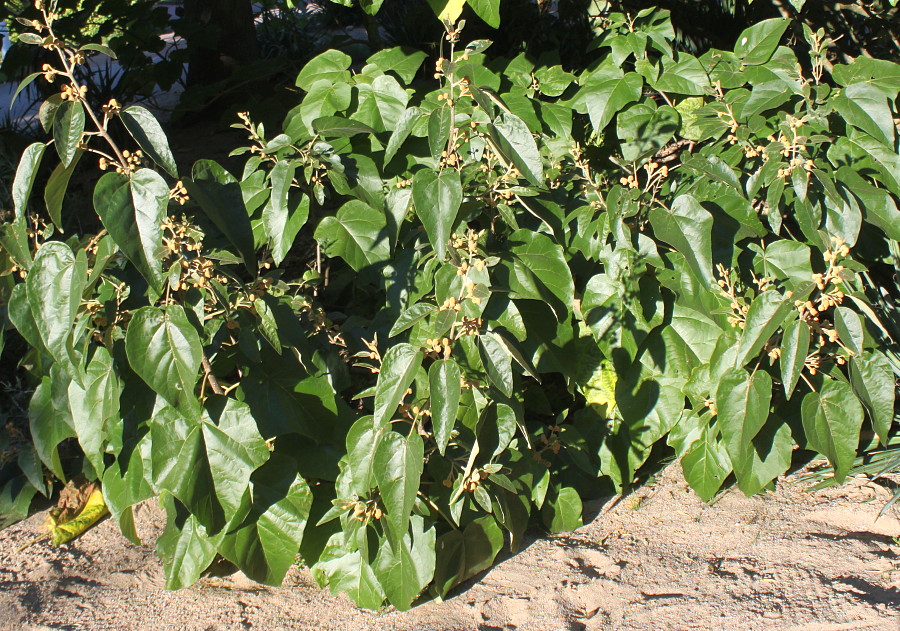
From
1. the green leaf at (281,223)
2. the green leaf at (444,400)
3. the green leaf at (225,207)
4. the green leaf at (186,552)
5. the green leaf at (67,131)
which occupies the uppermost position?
the green leaf at (67,131)

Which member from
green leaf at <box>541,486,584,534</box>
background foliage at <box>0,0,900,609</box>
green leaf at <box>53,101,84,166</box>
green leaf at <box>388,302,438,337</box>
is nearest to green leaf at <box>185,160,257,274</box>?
background foliage at <box>0,0,900,609</box>

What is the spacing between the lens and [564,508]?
2.43 meters

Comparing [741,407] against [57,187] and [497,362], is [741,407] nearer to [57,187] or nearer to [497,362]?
[497,362]

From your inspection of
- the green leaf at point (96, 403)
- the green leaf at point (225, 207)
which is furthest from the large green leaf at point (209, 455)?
the green leaf at point (225, 207)

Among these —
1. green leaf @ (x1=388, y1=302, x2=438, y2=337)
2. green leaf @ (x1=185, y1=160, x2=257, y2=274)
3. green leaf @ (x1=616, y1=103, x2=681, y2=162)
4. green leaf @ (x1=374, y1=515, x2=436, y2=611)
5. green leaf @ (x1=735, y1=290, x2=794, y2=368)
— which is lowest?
green leaf @ (x1=374, y1=515, x2=436, y2=611)

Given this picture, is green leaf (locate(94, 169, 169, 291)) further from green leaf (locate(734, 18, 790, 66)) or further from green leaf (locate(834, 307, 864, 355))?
green leaf (locate(734, 18, 790, 66))

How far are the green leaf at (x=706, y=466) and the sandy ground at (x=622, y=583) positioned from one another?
0.45 ft

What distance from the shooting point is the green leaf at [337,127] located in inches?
95.7

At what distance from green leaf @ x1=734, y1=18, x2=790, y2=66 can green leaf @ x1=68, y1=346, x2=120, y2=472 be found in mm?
2252

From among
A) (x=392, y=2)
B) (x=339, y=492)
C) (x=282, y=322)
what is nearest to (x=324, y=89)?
(x=282, y=322)

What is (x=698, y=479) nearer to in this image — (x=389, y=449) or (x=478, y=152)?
(x=389, y=449)

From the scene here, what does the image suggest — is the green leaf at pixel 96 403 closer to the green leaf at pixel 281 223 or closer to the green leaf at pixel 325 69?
the green leaf at pixel 281 223

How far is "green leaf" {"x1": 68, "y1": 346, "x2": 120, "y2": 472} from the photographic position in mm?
1924

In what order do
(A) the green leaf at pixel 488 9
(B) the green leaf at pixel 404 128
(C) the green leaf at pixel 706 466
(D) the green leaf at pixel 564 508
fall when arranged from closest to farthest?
(B) the green leaf at pixel 404 128, (C) the green leaf at pixel 706 466, (D) the green leaf at pixel 564 508, (A) the green leaf at pixel 488 9
